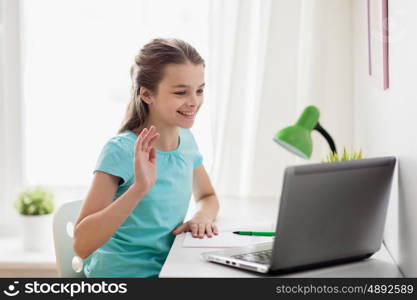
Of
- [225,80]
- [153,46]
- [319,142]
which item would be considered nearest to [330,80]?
[319,142]

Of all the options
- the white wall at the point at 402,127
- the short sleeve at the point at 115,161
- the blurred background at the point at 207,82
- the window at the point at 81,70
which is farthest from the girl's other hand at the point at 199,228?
the window at the point at 81,70

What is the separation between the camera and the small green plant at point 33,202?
7.49 ft

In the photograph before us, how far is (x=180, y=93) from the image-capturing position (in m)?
1.50

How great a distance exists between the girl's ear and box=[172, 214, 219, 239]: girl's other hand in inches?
12.6

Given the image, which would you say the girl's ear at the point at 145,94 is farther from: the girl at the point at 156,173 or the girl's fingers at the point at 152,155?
the girl's fingers at the point at 152,155

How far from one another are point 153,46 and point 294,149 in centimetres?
51

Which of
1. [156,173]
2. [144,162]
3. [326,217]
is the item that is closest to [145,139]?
[144,162]

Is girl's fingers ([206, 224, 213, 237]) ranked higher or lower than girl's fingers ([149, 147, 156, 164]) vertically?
lower

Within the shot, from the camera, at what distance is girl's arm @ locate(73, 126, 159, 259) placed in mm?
1262

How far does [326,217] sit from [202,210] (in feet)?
2.08

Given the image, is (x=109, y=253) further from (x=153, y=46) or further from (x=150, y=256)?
(x=153, y=46)

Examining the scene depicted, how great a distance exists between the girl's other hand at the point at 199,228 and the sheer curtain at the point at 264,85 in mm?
714

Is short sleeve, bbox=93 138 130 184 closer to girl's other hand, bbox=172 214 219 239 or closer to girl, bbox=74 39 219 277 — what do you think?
girl, bbox=74 39 219 277

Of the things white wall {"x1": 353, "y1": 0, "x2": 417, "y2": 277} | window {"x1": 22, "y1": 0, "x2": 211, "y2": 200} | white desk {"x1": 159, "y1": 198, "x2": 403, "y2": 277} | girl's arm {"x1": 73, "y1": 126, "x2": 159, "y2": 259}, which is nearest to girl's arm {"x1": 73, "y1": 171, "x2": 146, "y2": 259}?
girl's arm {"x1": 73, "y1": 126, "x2": 159, "y2": 259}
